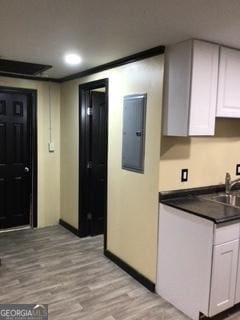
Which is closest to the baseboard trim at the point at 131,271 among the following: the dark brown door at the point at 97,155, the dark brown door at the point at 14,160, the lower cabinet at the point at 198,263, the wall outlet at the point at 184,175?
the lower cabinet at the point at 198,263

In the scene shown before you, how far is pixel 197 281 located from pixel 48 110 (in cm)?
313

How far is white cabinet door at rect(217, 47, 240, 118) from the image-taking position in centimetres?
249

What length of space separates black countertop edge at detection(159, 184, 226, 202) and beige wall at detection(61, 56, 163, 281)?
0.08m

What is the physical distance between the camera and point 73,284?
9.37 feet

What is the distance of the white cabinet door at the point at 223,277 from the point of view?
220cm

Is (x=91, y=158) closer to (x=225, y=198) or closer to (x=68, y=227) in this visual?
(x=68, y=227)

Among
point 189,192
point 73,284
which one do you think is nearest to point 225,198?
point 189,192

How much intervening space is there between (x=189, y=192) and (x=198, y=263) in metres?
0.70

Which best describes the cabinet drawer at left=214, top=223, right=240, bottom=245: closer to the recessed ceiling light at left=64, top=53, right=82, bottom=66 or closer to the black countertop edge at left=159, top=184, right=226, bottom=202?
the black countertop edge at left=159, top=184, right=226, bottom=202

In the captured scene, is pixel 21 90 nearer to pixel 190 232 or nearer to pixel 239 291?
pixel 190 232

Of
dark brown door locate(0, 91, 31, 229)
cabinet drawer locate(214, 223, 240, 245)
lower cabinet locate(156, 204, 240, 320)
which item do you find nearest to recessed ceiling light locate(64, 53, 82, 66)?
dark brown door locate(0, 91, 31, 229)

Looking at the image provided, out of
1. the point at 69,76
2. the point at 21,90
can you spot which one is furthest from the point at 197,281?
the point at 21,90

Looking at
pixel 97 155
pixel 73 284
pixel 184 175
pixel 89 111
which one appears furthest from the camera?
pixel 97 155

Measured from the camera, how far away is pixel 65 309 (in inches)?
96.9
